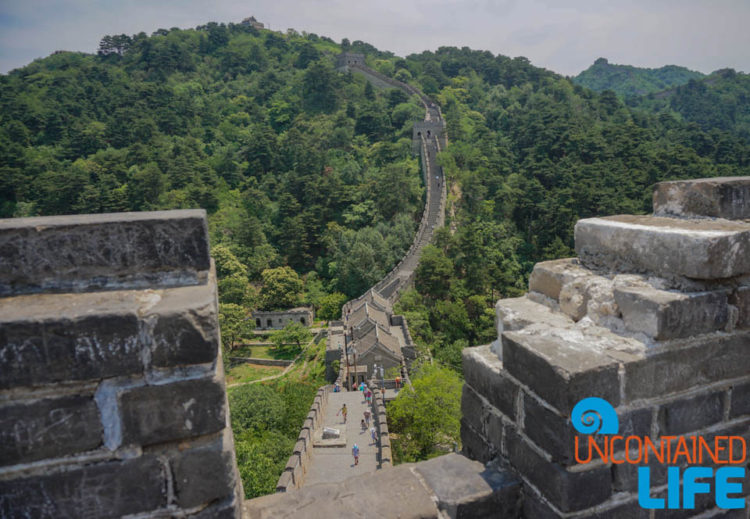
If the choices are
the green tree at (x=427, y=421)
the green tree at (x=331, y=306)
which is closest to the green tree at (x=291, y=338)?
the green tree at (x=331, y=306)

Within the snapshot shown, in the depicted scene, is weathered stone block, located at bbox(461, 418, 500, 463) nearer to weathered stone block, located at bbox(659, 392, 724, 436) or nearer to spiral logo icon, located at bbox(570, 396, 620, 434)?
spiral logo icon, located at bbox(570, 396, 620, 434)

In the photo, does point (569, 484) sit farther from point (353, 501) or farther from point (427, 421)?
point (427, 421)

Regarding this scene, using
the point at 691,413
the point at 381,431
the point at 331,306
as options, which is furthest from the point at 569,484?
the point at 331,306

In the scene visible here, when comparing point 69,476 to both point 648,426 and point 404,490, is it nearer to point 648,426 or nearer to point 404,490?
point 404,490

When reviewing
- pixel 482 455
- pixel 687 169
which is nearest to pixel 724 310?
pixel 482 455

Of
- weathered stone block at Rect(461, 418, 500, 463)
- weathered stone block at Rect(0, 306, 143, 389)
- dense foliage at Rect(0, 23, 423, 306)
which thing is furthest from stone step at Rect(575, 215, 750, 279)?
dense foliage at Rect(0, 23, 423, 306)

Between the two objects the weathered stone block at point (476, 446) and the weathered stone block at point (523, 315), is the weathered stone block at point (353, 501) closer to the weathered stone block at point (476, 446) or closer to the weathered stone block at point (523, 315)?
the weathered stone block at point (476, 446)

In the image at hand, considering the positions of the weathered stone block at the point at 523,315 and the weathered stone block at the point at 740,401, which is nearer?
the weathered stone block at the point at 740,401
